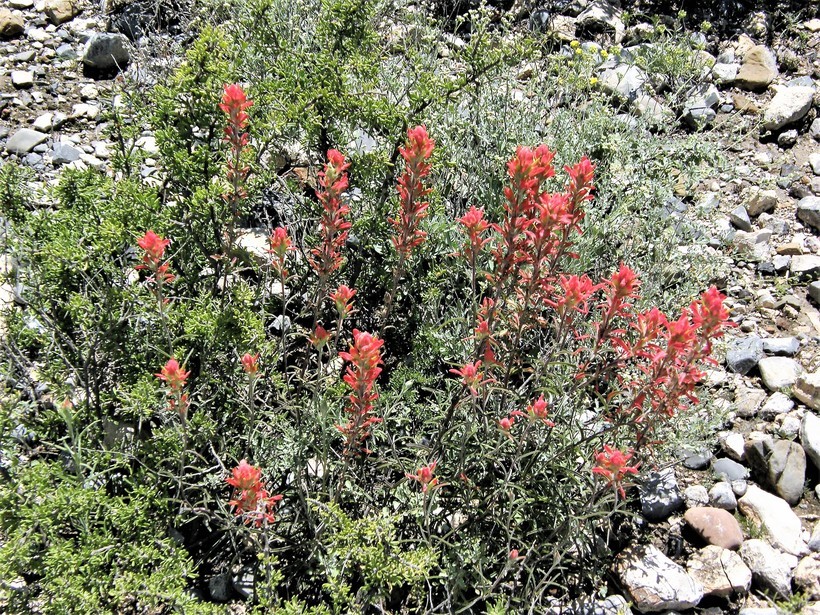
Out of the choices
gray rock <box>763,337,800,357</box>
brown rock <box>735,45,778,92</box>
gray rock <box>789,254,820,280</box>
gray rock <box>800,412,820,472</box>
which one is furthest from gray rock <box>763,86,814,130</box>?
gray rock <box>800,412,820,472</box>

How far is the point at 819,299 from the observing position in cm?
426

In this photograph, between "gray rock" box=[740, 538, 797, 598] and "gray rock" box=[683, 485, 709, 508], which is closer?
"gray rock" box=[740, 538, 797, 598]

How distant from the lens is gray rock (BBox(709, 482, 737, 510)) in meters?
3.38

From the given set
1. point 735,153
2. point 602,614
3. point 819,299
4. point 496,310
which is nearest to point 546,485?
point 602,614

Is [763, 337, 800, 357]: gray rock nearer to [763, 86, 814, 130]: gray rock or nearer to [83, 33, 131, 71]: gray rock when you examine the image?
[763, 86, 814, 130]: gray rock

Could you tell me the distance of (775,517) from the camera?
3309 mm

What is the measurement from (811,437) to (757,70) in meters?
3.32

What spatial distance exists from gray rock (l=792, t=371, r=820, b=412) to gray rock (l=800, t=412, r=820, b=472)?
13cm

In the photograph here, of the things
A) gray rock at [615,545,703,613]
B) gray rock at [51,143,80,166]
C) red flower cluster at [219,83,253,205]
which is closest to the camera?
red flower cluster at [219,83,253,205]

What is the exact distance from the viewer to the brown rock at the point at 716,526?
10.5 ft

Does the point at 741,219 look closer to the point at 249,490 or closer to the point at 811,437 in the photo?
the point at 811,437

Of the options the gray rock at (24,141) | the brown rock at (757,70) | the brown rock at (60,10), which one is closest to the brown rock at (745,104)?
the brown rock at (757,70)

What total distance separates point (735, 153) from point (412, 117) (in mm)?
2824

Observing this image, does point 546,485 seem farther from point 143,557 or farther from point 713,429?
point 143,557
